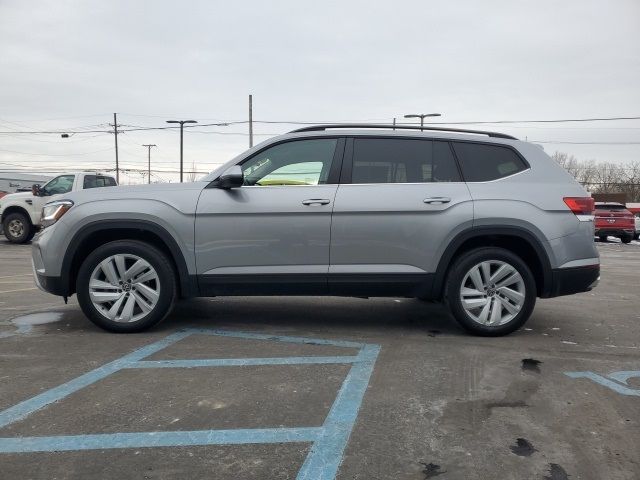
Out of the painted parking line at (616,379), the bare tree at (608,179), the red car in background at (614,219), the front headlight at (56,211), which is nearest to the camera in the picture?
the painted parking line at (616,379)

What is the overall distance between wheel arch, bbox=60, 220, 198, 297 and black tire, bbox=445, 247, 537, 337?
2289 mm

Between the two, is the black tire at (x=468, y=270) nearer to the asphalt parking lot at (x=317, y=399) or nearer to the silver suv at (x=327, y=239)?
the silver suv at (x=327, y=239)

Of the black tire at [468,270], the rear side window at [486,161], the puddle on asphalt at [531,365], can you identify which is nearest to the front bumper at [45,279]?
the black tire at [468,270]

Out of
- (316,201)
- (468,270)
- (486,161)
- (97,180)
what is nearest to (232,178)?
(316,201)

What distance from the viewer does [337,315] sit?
5656 millimetres

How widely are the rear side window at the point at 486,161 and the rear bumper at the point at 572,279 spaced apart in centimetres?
100

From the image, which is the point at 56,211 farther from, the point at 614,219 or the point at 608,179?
the point at 608,179

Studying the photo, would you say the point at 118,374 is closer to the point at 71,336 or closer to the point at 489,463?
the point at 71,336

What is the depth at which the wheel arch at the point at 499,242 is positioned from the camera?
466cm

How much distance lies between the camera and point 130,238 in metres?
4.86

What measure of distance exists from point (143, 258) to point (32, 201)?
1143 cm

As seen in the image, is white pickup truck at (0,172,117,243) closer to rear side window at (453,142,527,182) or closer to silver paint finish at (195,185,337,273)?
silver paint finish at (195,185,337,273)

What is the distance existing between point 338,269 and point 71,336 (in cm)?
246

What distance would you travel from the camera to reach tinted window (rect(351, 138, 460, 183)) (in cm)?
476
